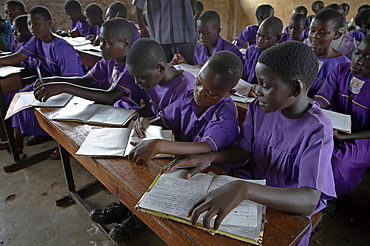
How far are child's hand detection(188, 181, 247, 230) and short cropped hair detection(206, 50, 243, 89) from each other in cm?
62

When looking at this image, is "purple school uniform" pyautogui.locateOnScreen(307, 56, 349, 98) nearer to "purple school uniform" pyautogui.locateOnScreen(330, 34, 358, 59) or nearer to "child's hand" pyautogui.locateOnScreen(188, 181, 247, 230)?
"purple school uniform" pyautogui.locateOnScreen(330, 34, 358, 59)

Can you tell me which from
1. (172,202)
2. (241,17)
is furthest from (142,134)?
(241,17)

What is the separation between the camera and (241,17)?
26.5ft

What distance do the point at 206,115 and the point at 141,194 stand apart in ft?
1.81

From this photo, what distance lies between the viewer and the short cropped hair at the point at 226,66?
1.23 m

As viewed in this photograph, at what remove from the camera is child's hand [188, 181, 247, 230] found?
0.71m

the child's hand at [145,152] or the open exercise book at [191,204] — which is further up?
the child's hand at [145,152]

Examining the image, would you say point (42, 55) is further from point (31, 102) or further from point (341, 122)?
point (341, 122)

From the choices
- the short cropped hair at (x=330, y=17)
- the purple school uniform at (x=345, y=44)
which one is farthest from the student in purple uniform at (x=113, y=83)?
the purple school uniform at (x=345, y=44)

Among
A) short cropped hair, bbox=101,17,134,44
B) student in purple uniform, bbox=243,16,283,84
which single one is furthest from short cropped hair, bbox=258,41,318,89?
student in purple uniform, bbox=243,16,283,84

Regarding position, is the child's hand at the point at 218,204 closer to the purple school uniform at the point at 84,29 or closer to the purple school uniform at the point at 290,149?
the purple school uniform at the point at 290,149

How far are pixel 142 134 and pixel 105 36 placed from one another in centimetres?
97

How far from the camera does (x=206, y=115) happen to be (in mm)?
1301

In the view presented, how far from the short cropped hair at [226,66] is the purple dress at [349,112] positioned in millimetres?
827
